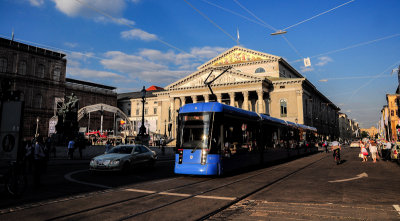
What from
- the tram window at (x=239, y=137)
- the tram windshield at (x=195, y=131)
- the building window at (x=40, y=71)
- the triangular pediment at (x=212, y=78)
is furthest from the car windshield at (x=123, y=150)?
the building window at (x=40, y=71)

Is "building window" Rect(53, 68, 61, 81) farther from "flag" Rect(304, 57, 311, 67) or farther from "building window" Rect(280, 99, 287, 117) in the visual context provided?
"flag" Rect(304, 57, 311, 67)

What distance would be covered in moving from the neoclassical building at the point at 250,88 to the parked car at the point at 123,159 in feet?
126

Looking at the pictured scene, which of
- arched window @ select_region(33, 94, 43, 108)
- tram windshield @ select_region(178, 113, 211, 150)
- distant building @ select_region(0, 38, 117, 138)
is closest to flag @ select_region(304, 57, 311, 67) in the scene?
tram windshield @ select_region(178, 113, 211, 150)

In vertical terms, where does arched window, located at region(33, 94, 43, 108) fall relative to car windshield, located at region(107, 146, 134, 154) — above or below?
above

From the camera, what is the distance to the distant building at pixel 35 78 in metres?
54.7

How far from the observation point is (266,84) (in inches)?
2173

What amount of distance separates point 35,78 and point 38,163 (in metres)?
58.6

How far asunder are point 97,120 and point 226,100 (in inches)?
1372

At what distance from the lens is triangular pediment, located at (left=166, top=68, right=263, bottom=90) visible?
5456cm

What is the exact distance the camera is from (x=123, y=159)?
12.2m

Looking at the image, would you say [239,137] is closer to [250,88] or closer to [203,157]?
[203,157]

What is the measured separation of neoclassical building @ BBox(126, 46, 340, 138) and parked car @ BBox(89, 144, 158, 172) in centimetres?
3847

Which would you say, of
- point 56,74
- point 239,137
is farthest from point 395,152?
point 56,74

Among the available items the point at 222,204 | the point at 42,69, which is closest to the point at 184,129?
the point at 222,204
